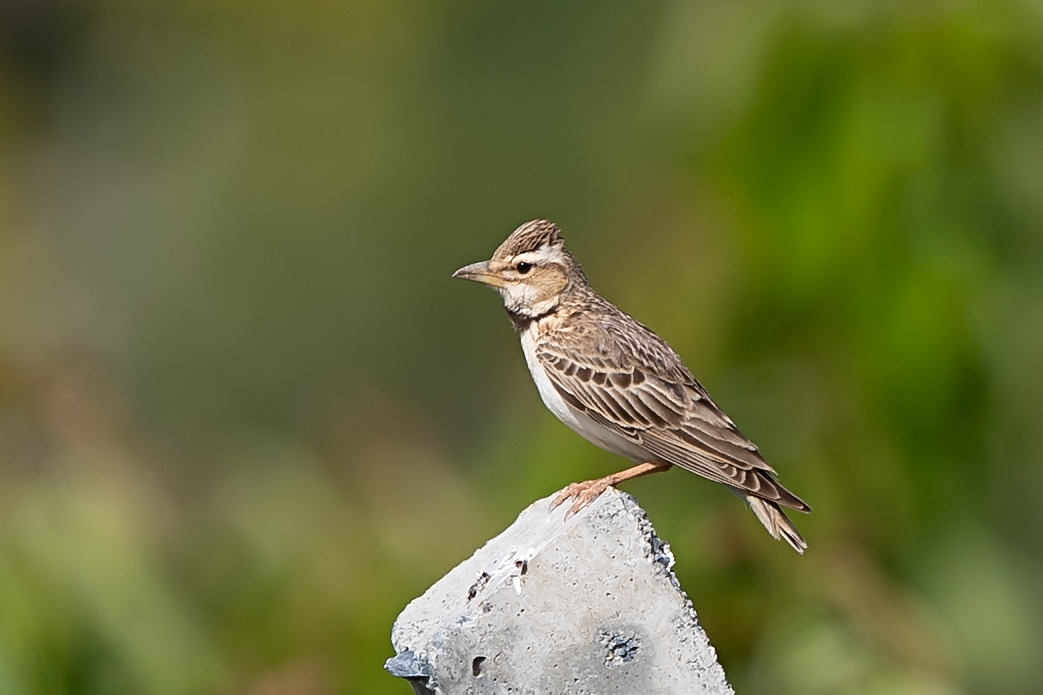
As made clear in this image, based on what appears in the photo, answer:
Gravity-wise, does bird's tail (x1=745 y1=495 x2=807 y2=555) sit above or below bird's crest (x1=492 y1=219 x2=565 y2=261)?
below

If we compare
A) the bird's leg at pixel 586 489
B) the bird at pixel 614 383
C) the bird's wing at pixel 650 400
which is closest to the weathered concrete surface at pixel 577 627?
the bird's leg at pixel 586 489

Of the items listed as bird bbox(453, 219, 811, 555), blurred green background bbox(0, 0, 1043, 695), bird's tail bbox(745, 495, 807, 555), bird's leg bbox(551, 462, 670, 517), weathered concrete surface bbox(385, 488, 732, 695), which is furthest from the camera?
blurred green background bbox(0, 0, 1043, 695)

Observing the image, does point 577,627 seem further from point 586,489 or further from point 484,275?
point 484,275

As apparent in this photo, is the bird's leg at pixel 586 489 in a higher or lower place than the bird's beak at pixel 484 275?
lower

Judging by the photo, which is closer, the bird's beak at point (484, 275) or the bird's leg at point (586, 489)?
the bird's leg at point (586, 489)

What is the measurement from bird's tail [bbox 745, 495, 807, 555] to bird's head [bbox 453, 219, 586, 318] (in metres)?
1.71

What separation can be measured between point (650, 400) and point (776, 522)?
980mm

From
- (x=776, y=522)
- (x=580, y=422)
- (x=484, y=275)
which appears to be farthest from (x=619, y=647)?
(x=484, y=275)

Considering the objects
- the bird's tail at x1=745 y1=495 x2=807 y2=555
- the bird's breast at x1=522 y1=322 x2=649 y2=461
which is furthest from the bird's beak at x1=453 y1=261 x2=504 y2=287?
the bird's tail at x1=745 y1=495 x2=807 y2=555

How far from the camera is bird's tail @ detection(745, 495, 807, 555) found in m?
5.52

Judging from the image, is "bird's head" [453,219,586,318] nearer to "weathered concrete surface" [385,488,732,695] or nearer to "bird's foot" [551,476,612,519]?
"bird's foot" [551,476,612,519]

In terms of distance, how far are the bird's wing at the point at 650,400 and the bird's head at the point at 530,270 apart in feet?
0.76

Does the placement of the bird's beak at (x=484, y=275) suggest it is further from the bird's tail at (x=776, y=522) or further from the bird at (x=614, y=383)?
the bird's tail at (x=776, y=522)

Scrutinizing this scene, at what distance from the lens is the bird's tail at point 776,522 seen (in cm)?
552
